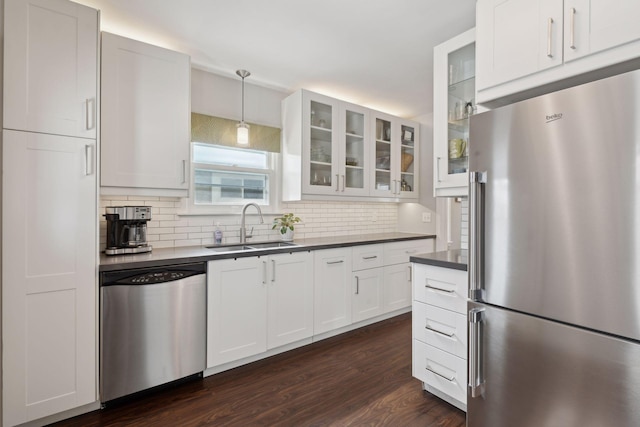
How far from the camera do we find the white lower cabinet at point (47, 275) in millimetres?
1696

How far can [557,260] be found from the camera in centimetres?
126

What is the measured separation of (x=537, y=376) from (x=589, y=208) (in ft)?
2.38

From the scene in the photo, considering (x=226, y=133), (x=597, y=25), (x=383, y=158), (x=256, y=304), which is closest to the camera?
(x=597, y=25)

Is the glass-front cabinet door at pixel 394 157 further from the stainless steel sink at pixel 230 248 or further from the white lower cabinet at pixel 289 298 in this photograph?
the stainless steel sink at pixel 230 248

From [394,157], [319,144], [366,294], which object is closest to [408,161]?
[394,157]

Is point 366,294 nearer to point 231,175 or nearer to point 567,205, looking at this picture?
point 231,175

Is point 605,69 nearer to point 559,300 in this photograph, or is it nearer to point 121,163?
point 559,300

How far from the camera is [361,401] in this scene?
6.82 ft

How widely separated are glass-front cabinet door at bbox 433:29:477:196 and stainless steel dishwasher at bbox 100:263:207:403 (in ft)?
6.22

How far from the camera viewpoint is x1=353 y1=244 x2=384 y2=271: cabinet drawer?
325 cm

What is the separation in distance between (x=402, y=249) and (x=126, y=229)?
108 inches

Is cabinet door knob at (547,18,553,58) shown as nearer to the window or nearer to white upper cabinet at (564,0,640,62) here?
white upper cabinet at (564,0,640,62)

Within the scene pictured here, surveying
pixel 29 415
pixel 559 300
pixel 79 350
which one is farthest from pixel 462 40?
pixel 29 415

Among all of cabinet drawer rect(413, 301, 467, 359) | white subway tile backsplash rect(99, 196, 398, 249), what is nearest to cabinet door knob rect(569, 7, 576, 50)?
cabinet drawer rect(413, 301, 467, 359)
